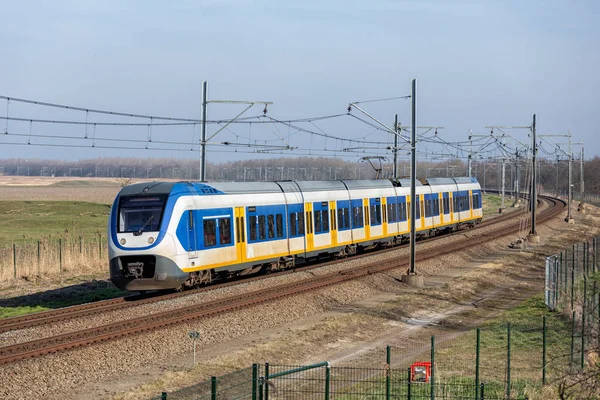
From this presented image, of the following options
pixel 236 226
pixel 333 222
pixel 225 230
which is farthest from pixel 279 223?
pixel 333 222

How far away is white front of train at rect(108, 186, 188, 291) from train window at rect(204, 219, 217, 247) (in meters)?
1.75

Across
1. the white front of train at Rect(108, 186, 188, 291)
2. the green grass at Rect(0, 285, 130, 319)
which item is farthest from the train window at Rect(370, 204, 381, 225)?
the white front of train at Rect(108, 186, 188, 291)

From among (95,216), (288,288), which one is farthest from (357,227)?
(95,216)

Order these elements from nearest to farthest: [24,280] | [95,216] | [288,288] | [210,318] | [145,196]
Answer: [210,318], [145,196], [288,288], [24,280], [95,216]

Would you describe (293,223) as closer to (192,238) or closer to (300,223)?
(300,223)

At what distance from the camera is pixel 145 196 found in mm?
25828

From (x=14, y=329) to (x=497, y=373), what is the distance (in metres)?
11.7

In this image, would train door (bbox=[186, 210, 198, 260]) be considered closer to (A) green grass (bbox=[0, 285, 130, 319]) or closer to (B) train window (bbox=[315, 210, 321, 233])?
(A) green grass (bbox=[0, 285, 130, 319])

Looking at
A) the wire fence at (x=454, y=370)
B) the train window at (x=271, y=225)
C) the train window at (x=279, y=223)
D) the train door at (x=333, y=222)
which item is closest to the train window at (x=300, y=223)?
the train window at (x=279, y=223)

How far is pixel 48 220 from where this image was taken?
216 feet

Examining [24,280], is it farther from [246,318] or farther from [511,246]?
[511,246]

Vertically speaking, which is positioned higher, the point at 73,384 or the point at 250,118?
the point at 250,118

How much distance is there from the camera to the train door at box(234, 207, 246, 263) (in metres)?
29.6

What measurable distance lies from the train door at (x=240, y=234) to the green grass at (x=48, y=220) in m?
21.6
